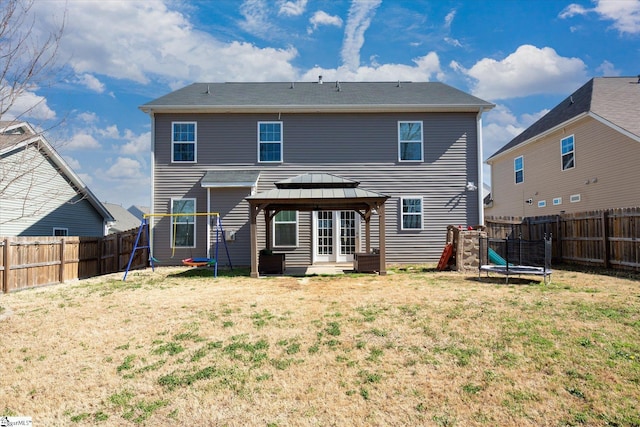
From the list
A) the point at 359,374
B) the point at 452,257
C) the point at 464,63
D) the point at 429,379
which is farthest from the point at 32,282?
the point at 464,63

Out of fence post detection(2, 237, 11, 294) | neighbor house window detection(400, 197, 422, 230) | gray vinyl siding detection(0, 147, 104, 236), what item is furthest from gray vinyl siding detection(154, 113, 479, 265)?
fence post detection(2, 237, 11, 294)

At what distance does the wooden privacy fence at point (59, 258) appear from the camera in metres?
9.79

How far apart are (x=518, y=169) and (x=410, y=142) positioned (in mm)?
9212

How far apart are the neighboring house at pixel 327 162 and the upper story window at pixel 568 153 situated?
4.79m

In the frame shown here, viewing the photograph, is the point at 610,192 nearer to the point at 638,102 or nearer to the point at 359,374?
the point at 638,102

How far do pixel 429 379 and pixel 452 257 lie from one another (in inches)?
317

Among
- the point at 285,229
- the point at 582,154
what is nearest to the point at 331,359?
the point at 285,229

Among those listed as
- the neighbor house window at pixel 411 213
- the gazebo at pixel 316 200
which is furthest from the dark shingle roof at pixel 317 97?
the gazebo at pixel 316 200

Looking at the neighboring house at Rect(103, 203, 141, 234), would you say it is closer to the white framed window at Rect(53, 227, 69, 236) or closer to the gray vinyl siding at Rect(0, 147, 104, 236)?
the gray vinyl siding at Rect(0, 147, 104, 236)

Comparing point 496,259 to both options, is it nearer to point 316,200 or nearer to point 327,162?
point 316,200

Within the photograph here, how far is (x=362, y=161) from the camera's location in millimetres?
14125

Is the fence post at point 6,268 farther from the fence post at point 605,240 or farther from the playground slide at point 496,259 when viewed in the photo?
the fence post at point 605,240

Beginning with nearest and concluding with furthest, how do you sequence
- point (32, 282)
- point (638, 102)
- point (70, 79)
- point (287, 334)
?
1. point (287, 334)
2. point (70, 79)
3. point (32, 282)
4. point (638, 102)

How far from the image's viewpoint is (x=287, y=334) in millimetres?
5465
